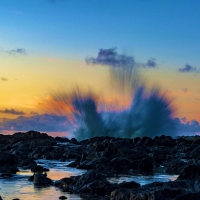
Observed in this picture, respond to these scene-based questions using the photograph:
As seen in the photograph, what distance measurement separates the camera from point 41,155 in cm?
6003

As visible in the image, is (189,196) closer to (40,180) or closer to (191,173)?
(191,173)

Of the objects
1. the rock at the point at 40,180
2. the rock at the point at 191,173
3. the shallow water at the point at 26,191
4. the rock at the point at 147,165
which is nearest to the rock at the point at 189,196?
the shallow water at the point at 26,191

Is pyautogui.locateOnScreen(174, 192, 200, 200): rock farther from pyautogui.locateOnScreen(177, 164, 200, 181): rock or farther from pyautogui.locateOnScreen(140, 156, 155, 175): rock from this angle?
pyautogui.locateOnScreen(140, 156, 155, 175): rock

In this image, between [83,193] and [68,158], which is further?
[68,158]

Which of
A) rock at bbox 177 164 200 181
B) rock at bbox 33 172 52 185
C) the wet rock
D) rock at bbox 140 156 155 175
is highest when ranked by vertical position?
rock at bbox 140 156 155 175

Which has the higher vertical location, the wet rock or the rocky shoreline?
the rocky shoreline

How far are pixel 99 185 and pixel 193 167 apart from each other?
7697 mm

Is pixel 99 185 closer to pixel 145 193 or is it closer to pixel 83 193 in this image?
pixel 83 193

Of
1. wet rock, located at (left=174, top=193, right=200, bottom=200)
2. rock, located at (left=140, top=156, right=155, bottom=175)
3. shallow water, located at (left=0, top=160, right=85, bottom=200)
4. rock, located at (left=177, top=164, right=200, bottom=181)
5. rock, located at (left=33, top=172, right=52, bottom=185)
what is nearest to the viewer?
wet rock, located at (left=174, top=193, right=200, bottom=200)

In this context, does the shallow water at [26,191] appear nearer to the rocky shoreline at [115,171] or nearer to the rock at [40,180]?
the rock at [40,180]

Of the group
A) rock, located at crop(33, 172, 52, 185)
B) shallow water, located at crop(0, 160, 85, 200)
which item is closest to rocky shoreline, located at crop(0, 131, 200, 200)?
rock, located at crop(33, 172, 52, 185)

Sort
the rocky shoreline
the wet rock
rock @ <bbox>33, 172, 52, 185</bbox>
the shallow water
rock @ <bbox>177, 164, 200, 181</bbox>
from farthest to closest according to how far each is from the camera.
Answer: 1. rock @ <bbox>177, 164, 200, 181</bbox>
2. rock @ <bbox>33, 172, 52, 185</bbox>
3. the shallow water
4. the rocky shoreline
5. the wet rock

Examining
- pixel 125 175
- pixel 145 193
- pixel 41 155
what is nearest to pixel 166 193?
pixel 145 193

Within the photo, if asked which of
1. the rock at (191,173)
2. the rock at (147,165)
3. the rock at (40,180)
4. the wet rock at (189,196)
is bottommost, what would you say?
the wet rock at (189,196)
